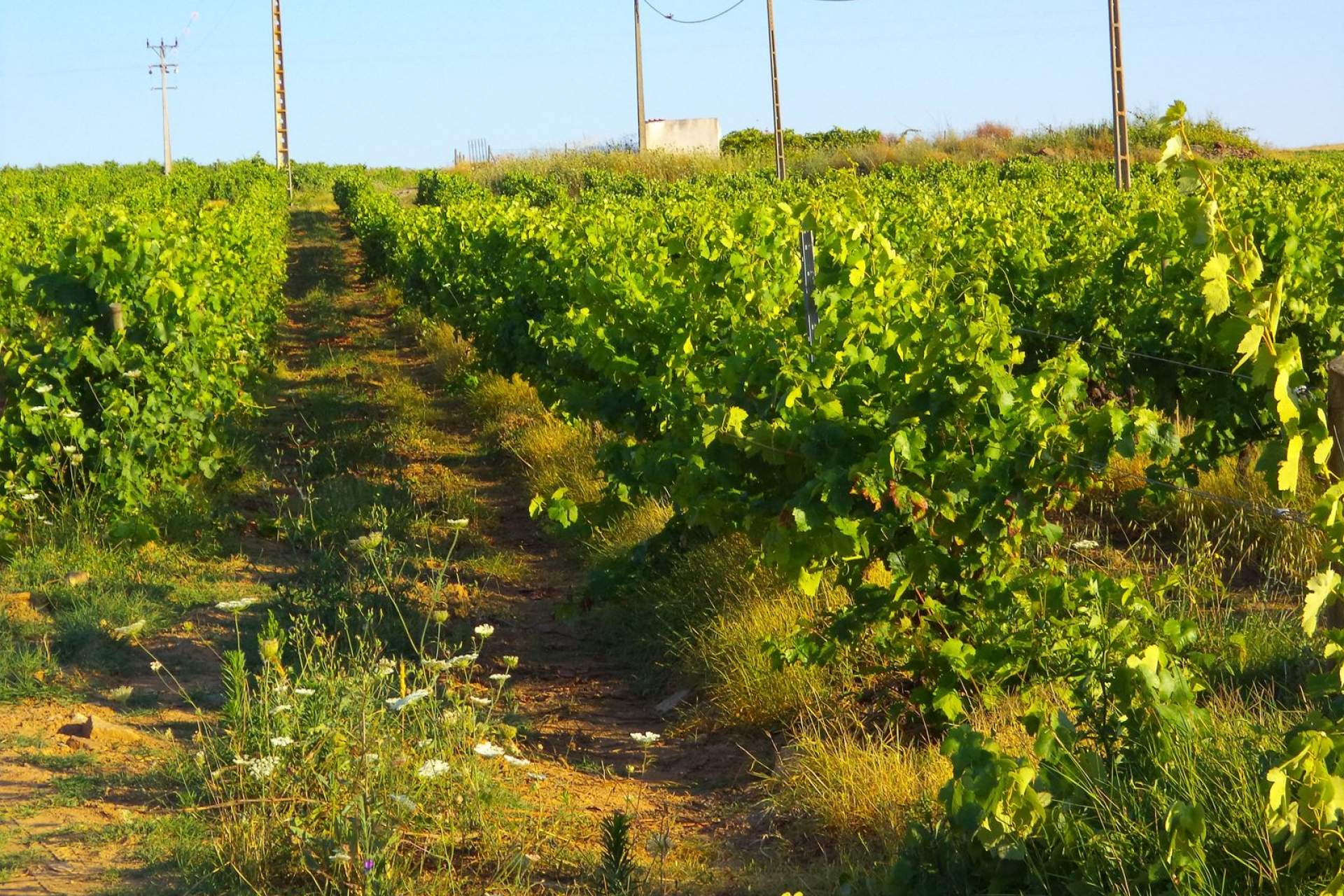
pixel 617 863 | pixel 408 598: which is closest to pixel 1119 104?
pixel 408 598

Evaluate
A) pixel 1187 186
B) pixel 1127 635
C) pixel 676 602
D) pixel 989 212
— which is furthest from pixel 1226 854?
pixel 989 212

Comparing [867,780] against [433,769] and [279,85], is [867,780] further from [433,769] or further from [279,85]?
[279,85]

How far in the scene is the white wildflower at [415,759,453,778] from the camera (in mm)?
3357

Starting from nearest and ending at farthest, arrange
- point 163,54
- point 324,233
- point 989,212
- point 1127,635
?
point 1127,635
point 989,212
point 324,233
point 163,54

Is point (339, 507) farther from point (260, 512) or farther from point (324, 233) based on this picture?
point (324, 233)

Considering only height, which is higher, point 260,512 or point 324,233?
point 324,233

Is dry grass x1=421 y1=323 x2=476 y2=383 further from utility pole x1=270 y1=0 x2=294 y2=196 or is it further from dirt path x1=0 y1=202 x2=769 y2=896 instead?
utility pole x1=270 y1=0 x2=294 y2=196

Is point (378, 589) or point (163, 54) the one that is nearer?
point (378, 589)

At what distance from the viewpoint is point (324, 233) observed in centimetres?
3938

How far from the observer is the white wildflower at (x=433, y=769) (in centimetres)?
336

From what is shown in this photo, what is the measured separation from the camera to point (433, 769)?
3.41m

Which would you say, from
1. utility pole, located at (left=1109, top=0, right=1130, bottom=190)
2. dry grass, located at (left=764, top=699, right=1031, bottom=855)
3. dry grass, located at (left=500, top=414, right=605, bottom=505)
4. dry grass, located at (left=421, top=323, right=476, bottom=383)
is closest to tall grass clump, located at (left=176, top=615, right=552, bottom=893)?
dry grass, located at (left=764, top=699, right=1031, bottom=855)

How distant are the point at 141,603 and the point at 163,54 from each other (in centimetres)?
6609

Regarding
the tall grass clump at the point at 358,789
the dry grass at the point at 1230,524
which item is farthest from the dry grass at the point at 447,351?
the tall grass clump at the point at 358,789
